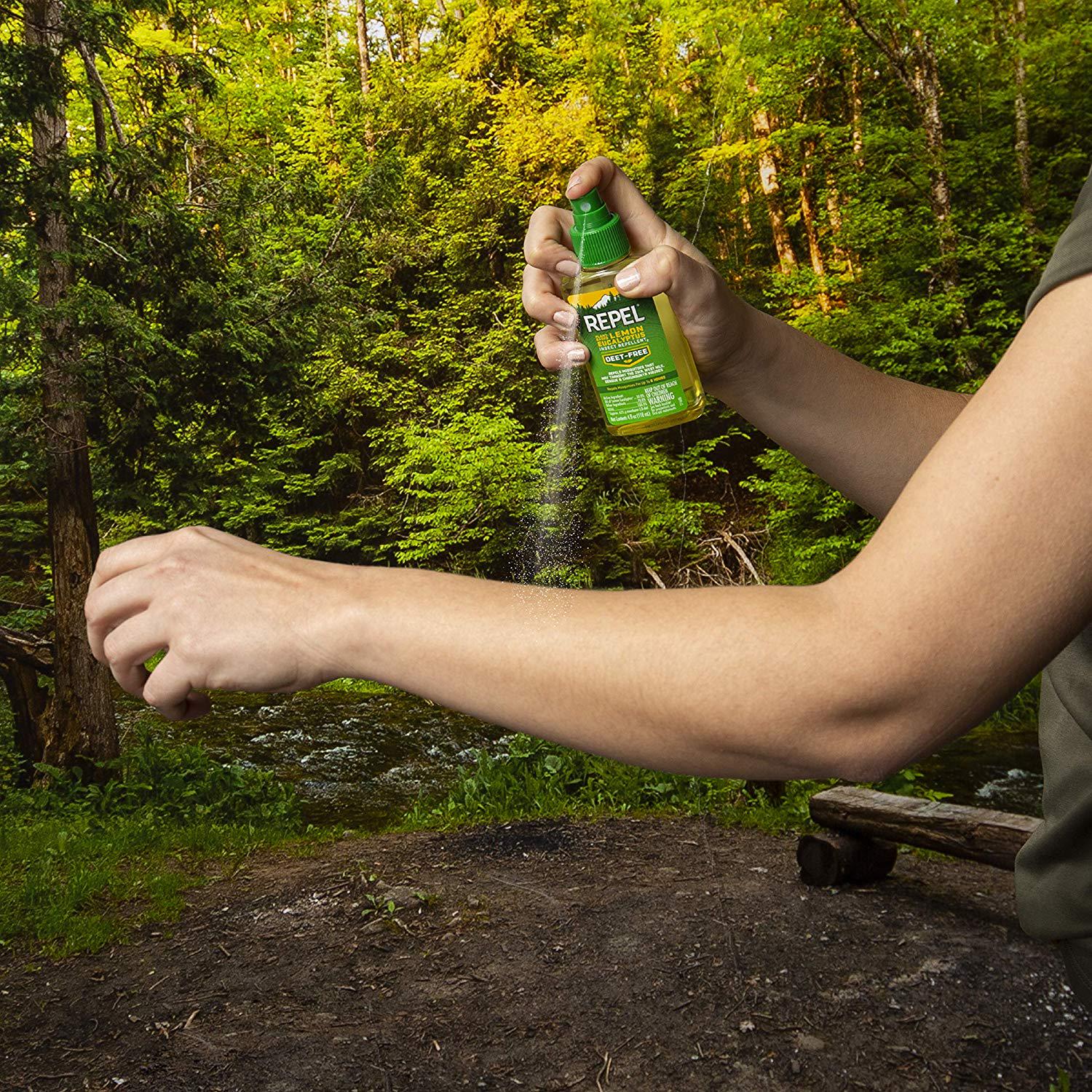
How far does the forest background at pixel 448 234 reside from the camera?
185 inches

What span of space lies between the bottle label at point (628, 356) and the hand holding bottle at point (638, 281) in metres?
0.02

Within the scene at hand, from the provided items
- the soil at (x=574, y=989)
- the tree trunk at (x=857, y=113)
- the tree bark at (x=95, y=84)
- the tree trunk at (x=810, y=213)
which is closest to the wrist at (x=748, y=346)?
the soil at (x=574, y=989)

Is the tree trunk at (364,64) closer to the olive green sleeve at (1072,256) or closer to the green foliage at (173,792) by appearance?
the green foliage at (173,792)

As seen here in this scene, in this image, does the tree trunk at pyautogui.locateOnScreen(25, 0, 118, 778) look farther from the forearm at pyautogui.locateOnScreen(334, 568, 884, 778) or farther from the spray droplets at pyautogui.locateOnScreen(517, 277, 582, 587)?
the forearm at pyautogui.locateOnScreen(334, 568, 884, 778)

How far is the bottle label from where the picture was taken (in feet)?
2.90

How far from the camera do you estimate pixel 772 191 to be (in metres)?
7.84

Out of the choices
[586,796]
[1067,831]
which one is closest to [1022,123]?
[586,796]

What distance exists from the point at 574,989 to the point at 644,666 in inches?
85.1

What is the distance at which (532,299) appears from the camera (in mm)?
934

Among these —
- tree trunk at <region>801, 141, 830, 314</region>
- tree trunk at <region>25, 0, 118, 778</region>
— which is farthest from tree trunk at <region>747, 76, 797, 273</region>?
tree trunk at <region>25, 0, 118, 778</region>

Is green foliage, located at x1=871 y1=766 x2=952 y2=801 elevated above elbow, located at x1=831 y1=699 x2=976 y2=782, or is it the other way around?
elbow, located at x1=831 y1=699 x2=976 y2=782

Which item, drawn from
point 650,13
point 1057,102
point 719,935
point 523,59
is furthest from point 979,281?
point 719,935

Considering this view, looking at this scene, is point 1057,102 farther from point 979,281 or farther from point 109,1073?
point 109,1073

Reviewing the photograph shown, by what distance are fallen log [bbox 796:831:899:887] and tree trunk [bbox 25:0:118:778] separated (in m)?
3.67
